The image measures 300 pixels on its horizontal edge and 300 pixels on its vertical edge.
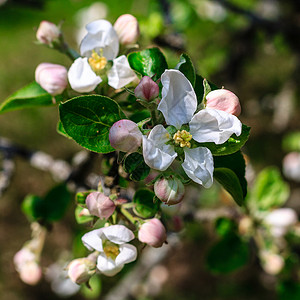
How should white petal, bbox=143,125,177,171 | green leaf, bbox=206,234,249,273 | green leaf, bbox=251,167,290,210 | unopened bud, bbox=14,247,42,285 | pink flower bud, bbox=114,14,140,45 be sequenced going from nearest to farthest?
1. white petal, bbox=143,125,177,171
2. pink flower bud, bbox=114,14,140,45
3. unopened bud, bbox=14,247,42,285
4. green leaf, bbox=206,234,249,273
5. green leaf, bbox=251,167,290,210

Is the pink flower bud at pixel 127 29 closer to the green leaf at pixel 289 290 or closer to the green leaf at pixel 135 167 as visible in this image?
the green leaf at pixel 135 167

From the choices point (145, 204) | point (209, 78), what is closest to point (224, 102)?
point (145, 204)

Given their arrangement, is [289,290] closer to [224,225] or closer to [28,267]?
[224,225]

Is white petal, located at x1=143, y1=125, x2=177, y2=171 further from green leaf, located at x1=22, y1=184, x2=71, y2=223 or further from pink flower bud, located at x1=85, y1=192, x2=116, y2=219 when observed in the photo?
green leaf, located at x1=22, y1=184, x2=71, y2=223

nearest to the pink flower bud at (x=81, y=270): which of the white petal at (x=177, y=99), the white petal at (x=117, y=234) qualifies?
the white petal at (x=117, y=234)

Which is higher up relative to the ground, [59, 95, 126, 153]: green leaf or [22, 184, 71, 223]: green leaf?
[59, 95, 126, 153]: green leaf

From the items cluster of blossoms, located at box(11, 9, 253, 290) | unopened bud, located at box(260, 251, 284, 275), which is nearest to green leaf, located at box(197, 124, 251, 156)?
cluster of blossoms, located at box(11, 9, 253, 290)
